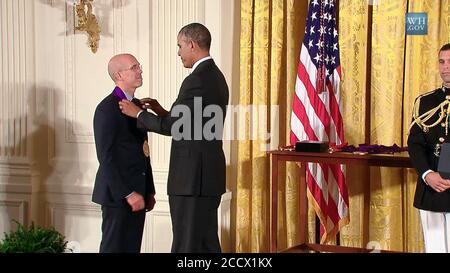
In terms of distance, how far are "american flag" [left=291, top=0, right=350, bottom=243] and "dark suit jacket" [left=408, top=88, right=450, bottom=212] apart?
0.79 meters

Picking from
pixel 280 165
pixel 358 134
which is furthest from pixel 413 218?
pixel 280 165

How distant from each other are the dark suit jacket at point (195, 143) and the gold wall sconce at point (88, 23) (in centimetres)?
147

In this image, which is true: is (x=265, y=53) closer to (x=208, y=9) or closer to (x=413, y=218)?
(x=208, y=9)

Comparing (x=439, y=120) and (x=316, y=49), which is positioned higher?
(x=316, y=49)

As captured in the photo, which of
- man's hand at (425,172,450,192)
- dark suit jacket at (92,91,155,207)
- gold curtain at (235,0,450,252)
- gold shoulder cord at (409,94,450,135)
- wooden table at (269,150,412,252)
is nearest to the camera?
dark suit jacket at (92,91,155,207)

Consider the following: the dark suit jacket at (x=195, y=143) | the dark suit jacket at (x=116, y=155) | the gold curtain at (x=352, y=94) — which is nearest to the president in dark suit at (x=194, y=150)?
the dark suit jacket at (x=195, y=143)

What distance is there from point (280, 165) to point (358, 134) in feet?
1.98

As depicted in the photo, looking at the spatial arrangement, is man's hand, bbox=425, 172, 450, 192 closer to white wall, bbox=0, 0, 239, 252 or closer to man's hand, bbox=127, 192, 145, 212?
man's hand, bbox=127, 192, 145, 212

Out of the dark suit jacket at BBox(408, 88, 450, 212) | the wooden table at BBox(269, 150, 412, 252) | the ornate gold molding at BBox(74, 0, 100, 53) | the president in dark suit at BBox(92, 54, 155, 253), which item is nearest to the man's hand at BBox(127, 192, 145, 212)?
the president in dark suit at BBox(92, 54, 155, 253)

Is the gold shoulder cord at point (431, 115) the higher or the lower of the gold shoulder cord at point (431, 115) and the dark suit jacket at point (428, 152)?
the higher

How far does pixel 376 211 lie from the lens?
4.52m

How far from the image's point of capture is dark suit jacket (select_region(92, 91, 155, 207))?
11.2ft

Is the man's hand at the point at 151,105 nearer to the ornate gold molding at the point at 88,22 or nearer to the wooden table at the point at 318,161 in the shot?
the wooden table at the point at 318,161

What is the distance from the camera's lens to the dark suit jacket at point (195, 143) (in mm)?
3666
